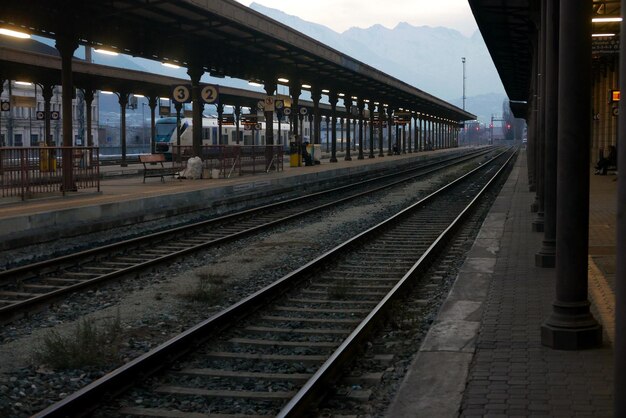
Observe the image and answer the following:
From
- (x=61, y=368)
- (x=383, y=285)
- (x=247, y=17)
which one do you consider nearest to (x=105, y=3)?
(x=247, y=17)

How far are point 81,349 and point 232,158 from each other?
2406cm

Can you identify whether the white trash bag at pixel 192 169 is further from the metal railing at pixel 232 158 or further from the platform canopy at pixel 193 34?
the platform canopy at pixel 193 34

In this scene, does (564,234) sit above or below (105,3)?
below

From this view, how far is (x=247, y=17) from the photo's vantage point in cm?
2256

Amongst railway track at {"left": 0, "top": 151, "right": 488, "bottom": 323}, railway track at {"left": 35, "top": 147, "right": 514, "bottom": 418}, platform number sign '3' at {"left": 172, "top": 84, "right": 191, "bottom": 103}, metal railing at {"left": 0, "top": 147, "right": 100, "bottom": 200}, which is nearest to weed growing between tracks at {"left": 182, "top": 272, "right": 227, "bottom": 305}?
railway track at {"left": 35, "top": 147, "right": 514, "bottom": 418}

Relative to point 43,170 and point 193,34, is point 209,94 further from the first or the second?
point 43,170

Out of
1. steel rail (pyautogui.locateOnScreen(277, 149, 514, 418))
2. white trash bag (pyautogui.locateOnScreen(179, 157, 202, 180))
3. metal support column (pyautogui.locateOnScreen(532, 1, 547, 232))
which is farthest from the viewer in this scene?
white trash bag (pyautogui.locateOnScreen(179, 157, 202, 180))

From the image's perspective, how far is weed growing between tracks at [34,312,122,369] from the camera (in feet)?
20.4

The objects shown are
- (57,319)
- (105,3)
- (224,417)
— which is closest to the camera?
(224,417)

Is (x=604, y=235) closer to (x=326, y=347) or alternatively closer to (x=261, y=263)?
(x=261, y=263)

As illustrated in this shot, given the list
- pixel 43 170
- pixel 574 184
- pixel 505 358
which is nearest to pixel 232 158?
pixel 43 170

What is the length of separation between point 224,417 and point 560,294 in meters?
2.97

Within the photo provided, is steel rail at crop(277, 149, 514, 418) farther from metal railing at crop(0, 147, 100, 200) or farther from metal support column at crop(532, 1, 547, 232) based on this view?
metal railing at crop(0, 147, 100, 200)

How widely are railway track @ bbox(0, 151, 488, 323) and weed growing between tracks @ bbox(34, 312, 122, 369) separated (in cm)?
139
